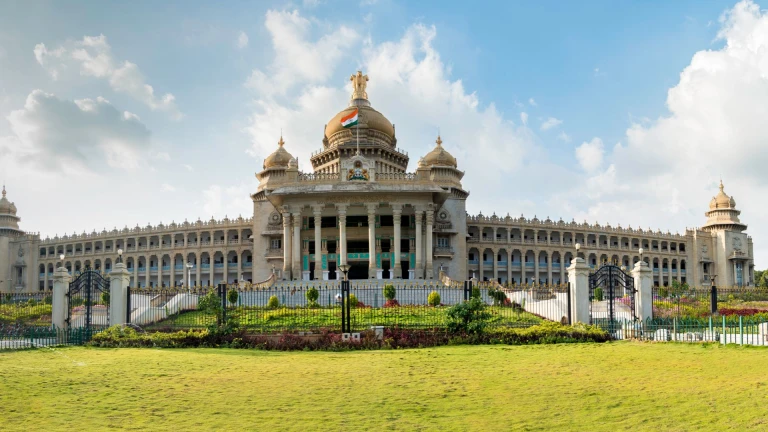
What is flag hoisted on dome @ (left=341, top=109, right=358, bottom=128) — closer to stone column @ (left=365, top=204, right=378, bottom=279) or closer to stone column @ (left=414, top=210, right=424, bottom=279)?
stone column @ (left=365, top=204, right=378, bottom=279)

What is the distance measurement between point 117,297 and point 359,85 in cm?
4381

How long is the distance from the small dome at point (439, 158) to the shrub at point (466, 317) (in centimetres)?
4360

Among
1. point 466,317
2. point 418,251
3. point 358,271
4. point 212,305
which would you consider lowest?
point 466,317

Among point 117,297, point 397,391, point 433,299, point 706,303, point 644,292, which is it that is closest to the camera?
point 397,391

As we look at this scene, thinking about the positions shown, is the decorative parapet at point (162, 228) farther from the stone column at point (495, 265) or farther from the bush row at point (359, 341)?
the bush row at point (359, 341)

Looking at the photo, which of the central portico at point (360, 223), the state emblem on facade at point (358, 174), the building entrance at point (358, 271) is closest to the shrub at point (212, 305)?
the central portico at point (360, 223)

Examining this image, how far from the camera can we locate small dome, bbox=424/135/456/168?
64.4 meters

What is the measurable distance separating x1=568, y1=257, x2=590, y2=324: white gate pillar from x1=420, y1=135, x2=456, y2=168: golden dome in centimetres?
4118

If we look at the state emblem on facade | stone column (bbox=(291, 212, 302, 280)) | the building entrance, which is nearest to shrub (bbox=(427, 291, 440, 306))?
the state emblem on facade

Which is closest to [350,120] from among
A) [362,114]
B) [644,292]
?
[362,114]

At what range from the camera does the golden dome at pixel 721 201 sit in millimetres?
78562

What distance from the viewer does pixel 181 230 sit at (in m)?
73.2

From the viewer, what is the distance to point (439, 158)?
6438cm

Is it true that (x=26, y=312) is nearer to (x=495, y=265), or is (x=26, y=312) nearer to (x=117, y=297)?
(x=117, y=297)
